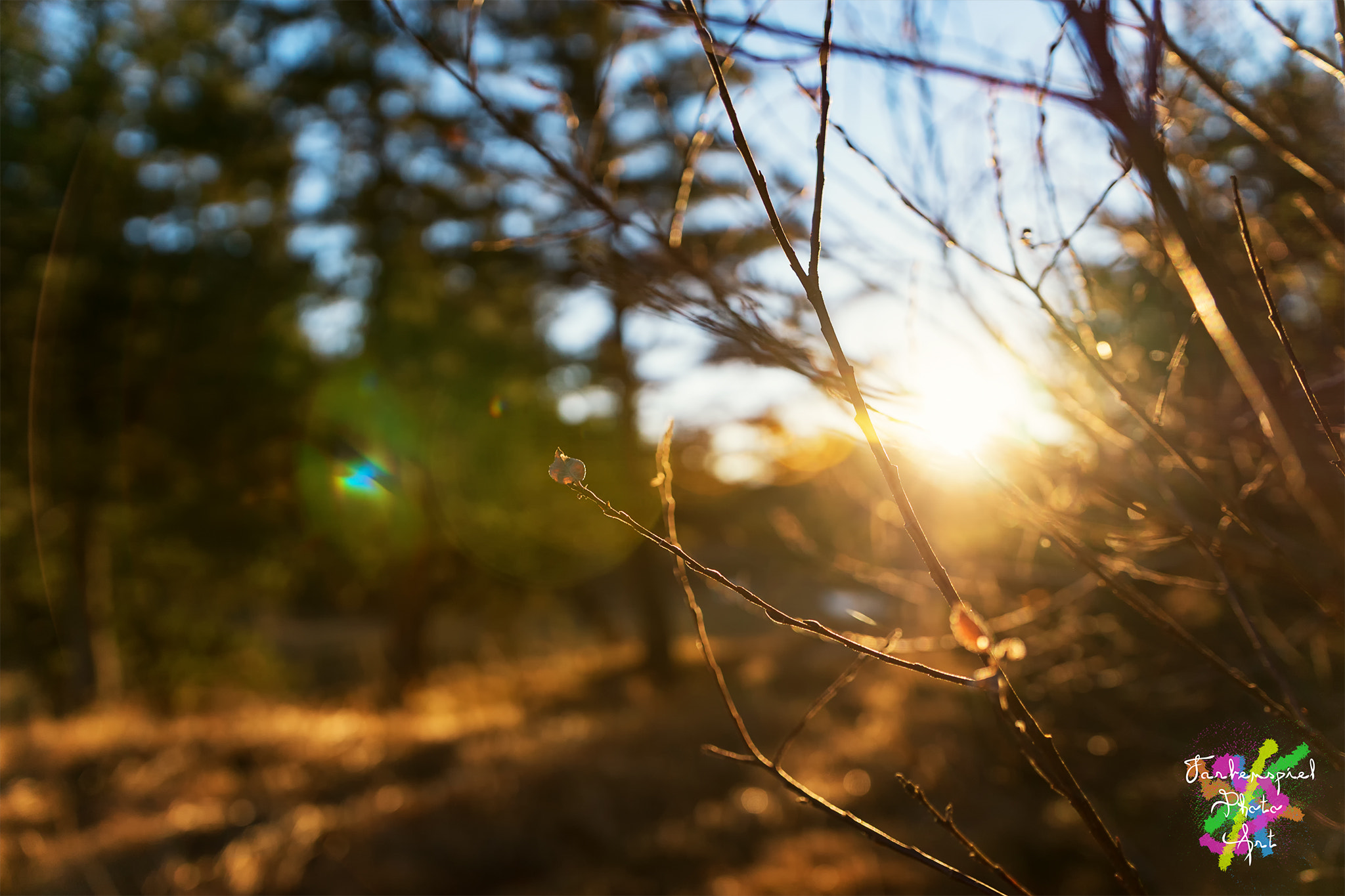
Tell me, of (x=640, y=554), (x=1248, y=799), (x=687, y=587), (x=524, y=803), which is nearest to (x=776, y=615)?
(x=687, y=587)

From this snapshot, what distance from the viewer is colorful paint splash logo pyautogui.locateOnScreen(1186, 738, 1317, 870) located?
101 centimetres

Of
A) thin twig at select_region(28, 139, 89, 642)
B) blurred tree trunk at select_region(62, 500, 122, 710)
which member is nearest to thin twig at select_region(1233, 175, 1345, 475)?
thin twig at select_region(28, 139, 89, 642)

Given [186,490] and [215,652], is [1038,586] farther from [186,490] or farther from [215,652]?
[215,652]

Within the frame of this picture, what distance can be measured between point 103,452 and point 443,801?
8.30 m

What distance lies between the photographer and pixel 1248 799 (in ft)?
3.35

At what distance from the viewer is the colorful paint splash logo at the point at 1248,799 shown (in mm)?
1007

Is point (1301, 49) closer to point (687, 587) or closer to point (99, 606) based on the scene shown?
point (687, 587)

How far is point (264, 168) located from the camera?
35.1 feet

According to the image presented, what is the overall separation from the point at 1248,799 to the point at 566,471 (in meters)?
1.00

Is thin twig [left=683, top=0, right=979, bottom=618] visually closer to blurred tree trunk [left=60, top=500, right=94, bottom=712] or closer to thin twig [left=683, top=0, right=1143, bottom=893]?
thin twig [left=683, top=0, right=1143, bottom=893]

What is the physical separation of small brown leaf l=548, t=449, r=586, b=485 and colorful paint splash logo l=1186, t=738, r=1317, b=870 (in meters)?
0.98

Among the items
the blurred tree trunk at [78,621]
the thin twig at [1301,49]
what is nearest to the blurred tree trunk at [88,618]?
the blurred tree trunk at [78,621]

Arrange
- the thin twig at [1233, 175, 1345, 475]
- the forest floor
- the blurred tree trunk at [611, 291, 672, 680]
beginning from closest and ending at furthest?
the thin twig at [1233, 175, 1345, 475]
the forest floor
the blurred tree trunk at [611, 291, 672, 680]

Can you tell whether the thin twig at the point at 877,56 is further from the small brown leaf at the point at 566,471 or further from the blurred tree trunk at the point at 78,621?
the blurred tree trunk at the point at 78,621
